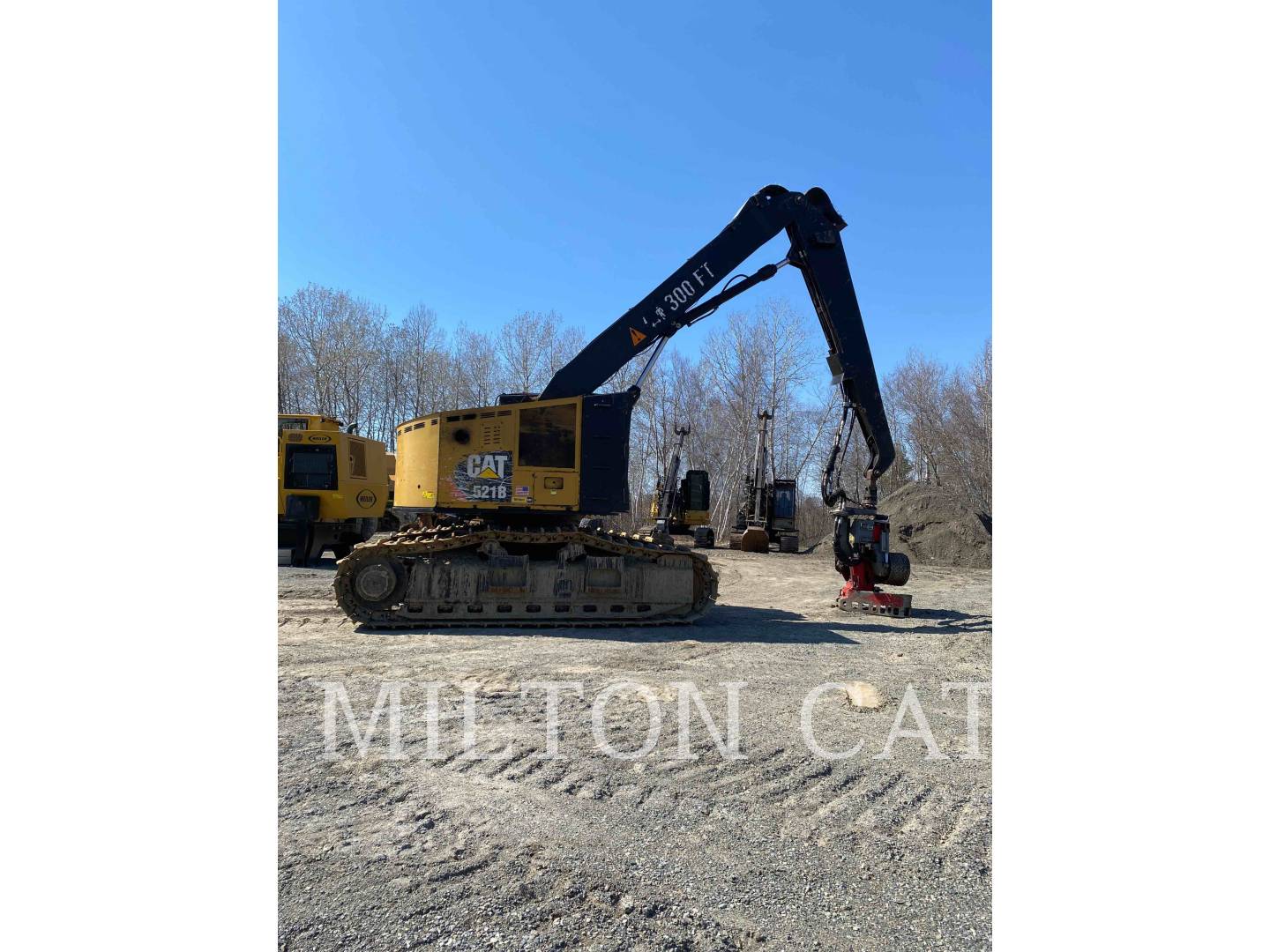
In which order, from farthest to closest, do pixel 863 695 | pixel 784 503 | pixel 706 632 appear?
pixel 784 503
pixel 706 632
pixel 863 695

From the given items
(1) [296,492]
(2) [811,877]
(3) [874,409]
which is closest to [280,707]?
(2) [811,877]

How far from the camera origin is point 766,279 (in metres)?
9.59

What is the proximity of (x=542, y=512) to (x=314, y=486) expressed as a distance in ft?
25.3

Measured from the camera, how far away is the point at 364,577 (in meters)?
7.88

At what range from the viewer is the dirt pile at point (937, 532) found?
20062 millimetres

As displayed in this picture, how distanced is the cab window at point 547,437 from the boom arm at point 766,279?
0.35 m

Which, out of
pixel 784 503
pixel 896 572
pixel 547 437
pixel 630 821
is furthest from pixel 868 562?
pixel 784 503

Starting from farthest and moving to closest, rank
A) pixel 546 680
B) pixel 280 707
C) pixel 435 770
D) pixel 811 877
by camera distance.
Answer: pixel 546 680, pixel 280 707, pixel 435 770, pixel 811 877

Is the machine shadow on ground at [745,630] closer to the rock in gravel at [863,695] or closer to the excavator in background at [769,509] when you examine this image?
the rock in gravel at [863,695]

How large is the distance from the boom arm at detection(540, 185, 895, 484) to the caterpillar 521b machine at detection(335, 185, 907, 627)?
0.08 ft

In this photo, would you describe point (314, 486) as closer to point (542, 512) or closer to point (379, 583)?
point (379, 583)

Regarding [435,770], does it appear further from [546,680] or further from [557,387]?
[557,387]

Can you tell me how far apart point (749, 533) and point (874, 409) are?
12858mm

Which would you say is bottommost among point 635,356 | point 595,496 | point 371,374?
point 595,496
